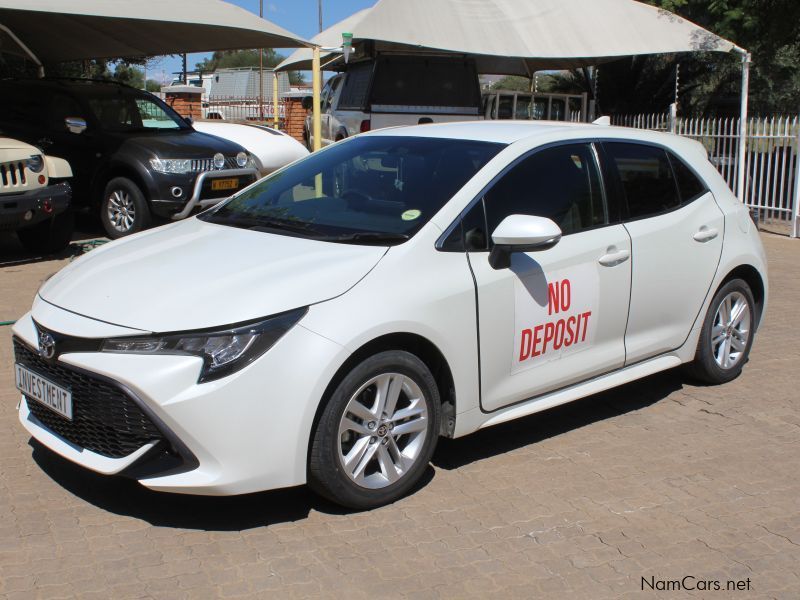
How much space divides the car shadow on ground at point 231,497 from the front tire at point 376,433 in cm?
21

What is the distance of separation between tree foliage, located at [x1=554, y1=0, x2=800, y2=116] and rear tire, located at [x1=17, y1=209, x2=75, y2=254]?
11.7m

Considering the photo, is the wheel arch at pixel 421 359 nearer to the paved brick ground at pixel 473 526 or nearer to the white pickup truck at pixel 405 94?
the paved brick ground at pixel 473 526

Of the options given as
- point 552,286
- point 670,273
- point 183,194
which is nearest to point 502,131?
point 552,286

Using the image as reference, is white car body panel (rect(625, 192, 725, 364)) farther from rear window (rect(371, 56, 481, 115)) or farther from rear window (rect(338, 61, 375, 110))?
rear window (rect(338, 61, 375, 110))

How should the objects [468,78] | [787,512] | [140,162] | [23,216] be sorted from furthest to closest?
[468,78], [140,162], [23,216], [787,512]

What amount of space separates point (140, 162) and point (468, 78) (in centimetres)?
654

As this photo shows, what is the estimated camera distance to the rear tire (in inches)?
378

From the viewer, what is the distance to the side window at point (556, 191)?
14.5 feet

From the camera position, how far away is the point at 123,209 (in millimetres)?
10547

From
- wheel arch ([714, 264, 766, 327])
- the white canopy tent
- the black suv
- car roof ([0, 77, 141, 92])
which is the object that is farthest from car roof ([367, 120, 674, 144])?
the white canopy tent

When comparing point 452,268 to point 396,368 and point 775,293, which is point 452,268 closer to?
point 396,368

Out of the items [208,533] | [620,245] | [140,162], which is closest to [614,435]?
[620,245]

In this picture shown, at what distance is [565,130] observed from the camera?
4.87 m

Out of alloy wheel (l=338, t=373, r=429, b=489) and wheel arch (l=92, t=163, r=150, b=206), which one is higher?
wheel arch (l=92, t=163, r=150, b=206)
